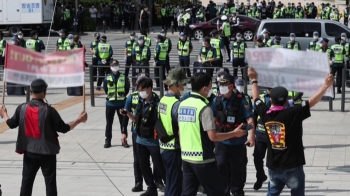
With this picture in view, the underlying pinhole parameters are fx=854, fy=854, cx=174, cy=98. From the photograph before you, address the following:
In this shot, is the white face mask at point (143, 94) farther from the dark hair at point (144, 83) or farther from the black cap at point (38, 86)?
the black cap at point (38, 86)

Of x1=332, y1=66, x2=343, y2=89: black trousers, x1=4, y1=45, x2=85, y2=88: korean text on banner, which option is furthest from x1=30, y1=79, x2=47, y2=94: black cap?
x1=332, y1=66, x2=343, y2=89: black trousers

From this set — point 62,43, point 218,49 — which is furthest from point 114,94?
point 62,43

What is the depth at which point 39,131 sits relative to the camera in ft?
32.2

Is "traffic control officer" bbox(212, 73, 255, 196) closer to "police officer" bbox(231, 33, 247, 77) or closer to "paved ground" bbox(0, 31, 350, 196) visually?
"paved ground" bbox(0, 31, 350, 196)

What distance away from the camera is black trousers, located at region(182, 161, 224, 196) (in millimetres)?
8945

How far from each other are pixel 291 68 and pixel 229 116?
2188 millimetres

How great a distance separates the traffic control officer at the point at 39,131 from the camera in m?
9.78

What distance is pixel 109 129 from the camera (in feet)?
51.4

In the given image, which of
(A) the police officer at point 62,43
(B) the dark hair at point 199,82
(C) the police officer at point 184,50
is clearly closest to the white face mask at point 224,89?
(B) the dark hair at point 199,82

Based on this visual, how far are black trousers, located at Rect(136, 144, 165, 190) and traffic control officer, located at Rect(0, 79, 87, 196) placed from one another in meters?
1.65

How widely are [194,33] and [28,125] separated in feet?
99.4

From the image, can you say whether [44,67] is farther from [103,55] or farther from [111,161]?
[103,55]

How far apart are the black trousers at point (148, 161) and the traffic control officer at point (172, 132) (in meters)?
1.26

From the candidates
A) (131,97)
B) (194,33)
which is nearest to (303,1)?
(194,33)
